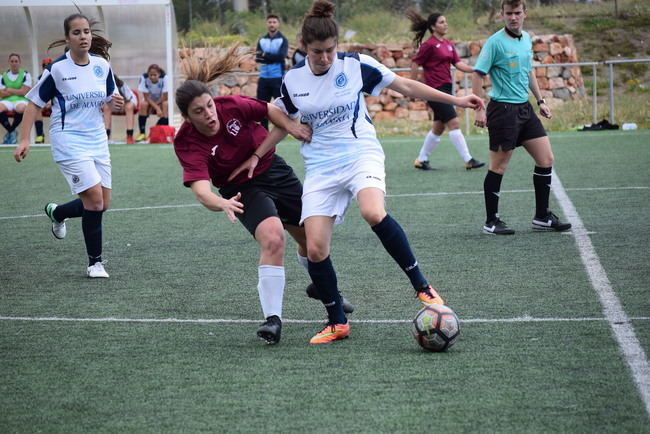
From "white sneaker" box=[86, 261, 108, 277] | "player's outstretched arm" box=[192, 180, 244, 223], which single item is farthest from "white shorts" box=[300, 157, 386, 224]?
"white sneaker" box=[86, 261, 108, 277]

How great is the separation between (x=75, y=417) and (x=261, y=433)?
832 millimetres

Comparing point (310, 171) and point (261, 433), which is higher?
point (310, 171)

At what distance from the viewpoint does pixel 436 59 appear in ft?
44.4

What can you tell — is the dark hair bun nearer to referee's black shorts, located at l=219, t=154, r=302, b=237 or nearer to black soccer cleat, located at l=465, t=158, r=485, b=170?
referee's black shorts, located at l=219, t=154, r=302, b=237

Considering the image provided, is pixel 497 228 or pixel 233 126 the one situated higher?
pixel 233 126

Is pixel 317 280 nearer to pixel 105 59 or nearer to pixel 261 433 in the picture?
pixel 261 433

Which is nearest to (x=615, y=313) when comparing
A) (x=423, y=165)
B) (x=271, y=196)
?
(x=271, y=196)

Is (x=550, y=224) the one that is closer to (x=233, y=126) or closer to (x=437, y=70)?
(x=233, y=126)

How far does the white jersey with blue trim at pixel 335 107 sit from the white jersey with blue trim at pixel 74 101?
2.39 meters

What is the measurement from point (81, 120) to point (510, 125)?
361 centimetres

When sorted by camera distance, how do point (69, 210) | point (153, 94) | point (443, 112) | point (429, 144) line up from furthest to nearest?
1. point (153, 94)
2. point (429, 144)
3. point (443, 112)
4. point (69, 210)

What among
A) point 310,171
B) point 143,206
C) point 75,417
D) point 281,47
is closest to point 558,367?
point 310,171

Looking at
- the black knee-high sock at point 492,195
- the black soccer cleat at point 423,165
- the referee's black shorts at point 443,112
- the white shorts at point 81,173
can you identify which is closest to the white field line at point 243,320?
the white shorts at point 81,173

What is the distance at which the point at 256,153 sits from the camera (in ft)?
17.4
